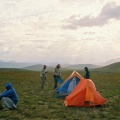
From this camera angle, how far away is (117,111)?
15.4 metres

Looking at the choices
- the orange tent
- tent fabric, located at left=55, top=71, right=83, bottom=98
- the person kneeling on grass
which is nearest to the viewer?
the person kneeling on grass

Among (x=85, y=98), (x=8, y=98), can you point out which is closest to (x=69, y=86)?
(x=85, y=98)

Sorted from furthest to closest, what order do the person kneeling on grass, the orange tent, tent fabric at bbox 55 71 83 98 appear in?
tent fabric at bbox 55 71 83 98, the orange tent, the person kneeling on grass

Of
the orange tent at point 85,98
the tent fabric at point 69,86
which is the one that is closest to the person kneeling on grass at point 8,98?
the orange tent at point 85,98

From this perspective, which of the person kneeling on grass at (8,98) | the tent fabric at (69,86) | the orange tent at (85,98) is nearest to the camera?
the person kneeling on grass at (8,98)

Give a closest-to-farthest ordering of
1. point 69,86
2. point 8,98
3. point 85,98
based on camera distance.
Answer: point 8,98 < point 85,98 < point 69,86

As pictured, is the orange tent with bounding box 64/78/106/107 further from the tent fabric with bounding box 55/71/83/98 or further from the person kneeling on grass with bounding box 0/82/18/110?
the tent fabric with bounding box 55/71/83/98

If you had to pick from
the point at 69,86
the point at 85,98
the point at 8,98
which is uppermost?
the point at 69,86

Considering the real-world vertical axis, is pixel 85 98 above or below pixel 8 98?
below

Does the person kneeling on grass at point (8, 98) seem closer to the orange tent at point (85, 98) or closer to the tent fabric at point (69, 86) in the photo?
the orange tent at point (85, 98)

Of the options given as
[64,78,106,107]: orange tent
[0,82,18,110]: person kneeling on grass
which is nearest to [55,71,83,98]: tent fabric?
[64,78,106,107]: orange tent

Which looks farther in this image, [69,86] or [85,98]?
[69,86]

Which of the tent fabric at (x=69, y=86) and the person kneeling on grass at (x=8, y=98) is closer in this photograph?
the person kneeling on grass at (x=8, y=98)

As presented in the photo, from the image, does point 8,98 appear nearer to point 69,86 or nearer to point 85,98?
point 85,98
